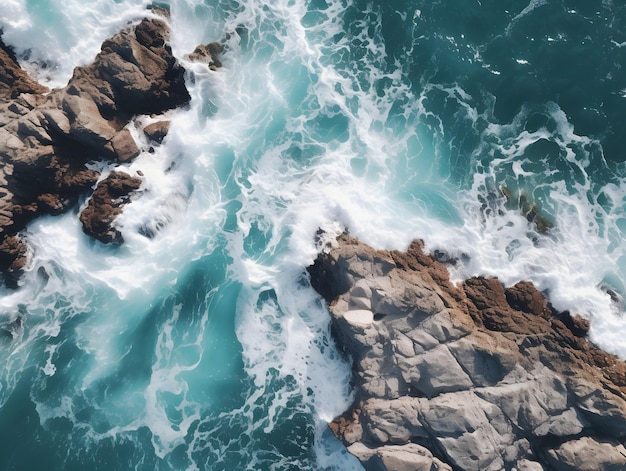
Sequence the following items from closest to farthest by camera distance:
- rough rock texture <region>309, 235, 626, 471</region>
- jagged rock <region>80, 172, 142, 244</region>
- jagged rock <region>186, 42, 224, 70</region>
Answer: rough rock texture <region>309, 235, 626, 471</region> → jagged rock <region>80, 172, 142, 244</region> → jagged rock <region>186, 42, 224, 70</region>

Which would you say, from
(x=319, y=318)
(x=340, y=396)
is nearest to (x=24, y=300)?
(x=319, y=318)

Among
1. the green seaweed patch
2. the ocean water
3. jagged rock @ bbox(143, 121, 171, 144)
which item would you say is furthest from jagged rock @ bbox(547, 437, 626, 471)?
jagged rock @ bbox(143, 121, 171, 144)

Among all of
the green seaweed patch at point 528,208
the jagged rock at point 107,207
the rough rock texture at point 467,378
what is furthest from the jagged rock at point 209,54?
the green seaweed patch at point 528,208

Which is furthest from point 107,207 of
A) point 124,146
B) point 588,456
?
point 588,456

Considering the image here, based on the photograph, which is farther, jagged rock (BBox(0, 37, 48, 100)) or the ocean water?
jagged rock (BBox(0, 37, 48, 100))

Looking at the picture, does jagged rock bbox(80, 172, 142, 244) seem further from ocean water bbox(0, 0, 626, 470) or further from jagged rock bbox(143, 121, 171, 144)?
jagged rock bbox(143, 121, 171, 144)

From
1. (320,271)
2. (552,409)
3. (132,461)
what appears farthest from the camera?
(320,271)

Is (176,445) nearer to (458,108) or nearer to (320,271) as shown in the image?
(320,271)

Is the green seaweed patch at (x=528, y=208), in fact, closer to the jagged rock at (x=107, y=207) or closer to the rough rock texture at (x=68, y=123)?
the rough rock texture at (x=68, y=123)
